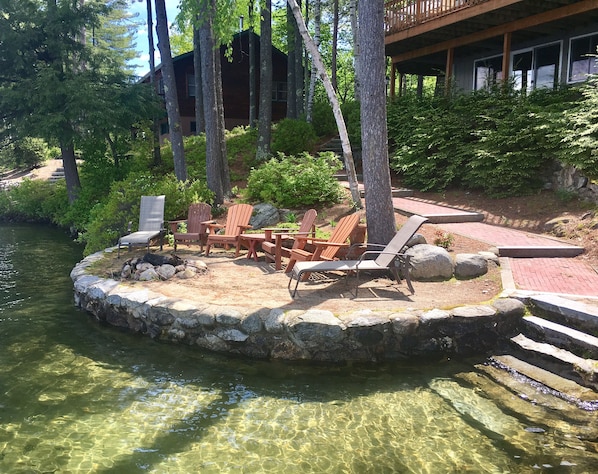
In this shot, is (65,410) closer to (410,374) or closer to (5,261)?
(410,374)

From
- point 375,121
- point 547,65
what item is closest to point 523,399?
point 375,121

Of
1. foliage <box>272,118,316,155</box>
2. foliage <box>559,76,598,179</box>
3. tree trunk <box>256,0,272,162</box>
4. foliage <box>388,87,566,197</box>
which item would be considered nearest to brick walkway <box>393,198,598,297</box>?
foliage <box>559,76,598,179</box>

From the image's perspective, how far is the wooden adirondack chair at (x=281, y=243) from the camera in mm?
7582

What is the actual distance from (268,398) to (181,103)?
22704mm

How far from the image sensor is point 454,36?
15.0m

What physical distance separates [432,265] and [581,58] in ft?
32.8

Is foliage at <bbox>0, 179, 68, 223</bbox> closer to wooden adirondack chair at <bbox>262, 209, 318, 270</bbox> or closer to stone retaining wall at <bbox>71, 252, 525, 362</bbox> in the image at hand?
wooden adirondack chair at <bbox>262, 209, 318, 270</bbox>

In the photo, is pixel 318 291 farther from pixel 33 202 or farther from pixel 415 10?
pixel 33 202

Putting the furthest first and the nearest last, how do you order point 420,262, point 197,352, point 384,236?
point 384,236, point 420,262, point 197,352

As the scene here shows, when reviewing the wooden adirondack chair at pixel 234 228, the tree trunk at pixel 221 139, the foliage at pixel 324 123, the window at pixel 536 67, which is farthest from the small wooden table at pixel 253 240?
the foliage at pixel 324 123

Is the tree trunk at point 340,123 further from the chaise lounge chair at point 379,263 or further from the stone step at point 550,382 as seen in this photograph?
the stone step at point 550,382

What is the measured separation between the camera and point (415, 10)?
49.8ft

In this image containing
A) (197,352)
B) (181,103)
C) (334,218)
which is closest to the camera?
(197,352)

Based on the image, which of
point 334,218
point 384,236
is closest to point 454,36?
point 334,218
